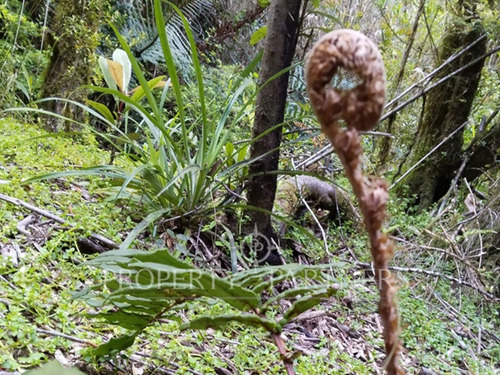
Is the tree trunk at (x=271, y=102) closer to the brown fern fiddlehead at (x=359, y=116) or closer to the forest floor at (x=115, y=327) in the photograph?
the forest floor at (x=115, y=327)

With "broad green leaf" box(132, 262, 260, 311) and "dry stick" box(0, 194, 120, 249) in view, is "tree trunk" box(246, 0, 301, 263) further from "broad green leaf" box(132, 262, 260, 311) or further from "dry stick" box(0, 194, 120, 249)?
"broad green leaf" box(132, 262, 260, 311)

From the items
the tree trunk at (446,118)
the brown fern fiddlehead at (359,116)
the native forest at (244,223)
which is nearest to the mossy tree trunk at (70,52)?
the native forest at (244,223)

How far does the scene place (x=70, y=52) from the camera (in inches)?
91.9

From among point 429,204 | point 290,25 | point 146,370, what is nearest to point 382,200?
point 146,370

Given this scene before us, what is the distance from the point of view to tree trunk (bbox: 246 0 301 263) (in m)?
1.42

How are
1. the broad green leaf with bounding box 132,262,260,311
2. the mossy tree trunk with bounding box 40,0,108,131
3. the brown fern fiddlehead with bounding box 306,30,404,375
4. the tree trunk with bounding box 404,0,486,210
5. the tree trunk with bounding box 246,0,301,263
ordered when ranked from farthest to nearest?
the tree trunk with bounding box 404,0,486,210 → the mossy tree trunk with bounding box 40,0,108,131 → the tree trunk with bounding box 246,0,301,263 → the broad green leaf with bounding box 132,262,260,311 → the brown fern fiddlehead with bounding box 306,30,404,375

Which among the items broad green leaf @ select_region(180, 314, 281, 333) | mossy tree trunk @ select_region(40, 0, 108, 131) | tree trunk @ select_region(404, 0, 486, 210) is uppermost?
tree trunk @ select_region(404, 0, 486, 210)

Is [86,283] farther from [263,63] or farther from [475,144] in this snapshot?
[475,144]

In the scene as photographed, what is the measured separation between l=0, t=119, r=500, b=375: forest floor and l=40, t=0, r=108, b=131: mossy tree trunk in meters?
0.24

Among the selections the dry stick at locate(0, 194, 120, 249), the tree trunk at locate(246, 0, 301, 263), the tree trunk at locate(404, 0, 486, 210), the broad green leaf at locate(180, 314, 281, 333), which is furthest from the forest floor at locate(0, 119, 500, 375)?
the tree trunk at locate(404, 0, 486, 210)

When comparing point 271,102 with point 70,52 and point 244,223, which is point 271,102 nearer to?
point 244,223

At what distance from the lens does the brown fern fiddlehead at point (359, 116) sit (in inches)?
10.4

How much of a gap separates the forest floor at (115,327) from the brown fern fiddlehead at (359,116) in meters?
0.07

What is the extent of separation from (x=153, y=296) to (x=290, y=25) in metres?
1.20
